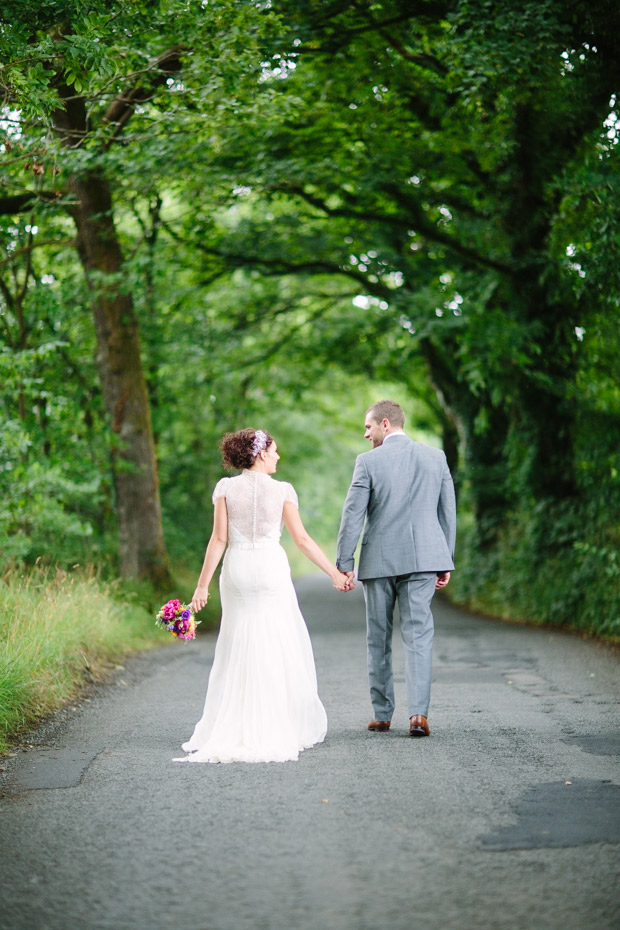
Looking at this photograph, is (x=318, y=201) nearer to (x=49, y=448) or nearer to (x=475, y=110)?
(x=475, y=110)

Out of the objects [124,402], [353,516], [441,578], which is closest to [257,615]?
[353,516]

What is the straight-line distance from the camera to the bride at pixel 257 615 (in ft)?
20.6

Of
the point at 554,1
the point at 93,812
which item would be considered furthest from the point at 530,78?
the point at 93,812

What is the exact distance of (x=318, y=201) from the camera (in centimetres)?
1716

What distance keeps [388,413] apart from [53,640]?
12.4 feet

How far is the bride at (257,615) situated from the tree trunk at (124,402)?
26.1 feet

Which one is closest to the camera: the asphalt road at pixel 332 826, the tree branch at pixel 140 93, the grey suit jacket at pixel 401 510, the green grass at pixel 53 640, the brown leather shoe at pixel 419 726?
the asphalt road at pixel 332 826

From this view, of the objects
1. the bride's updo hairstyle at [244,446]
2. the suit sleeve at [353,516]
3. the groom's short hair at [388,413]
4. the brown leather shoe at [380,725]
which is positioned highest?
the groom's short hair at [388,413]

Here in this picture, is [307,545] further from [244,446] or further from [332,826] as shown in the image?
[332,826]

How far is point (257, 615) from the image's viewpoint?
260 inches

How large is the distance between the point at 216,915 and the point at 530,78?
10.4 metres

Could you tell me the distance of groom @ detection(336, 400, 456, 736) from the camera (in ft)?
22.0

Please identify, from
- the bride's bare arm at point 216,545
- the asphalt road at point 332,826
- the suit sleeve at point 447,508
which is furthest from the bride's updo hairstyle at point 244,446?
the asphalt road at point 332,826

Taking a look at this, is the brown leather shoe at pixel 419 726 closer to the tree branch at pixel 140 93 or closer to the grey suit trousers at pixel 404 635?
the grey suit trousers at pixel 404 635
